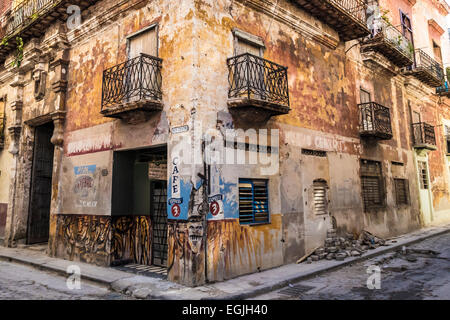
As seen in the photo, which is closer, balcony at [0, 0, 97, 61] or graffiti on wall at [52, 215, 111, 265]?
Result: graffiti on wall at [52, 215, 111, 265]

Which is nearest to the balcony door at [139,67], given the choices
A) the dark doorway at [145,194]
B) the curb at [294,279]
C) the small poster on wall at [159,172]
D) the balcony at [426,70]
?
the dark doorway at [145,194]

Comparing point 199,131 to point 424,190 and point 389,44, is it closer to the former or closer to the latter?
point 389,44

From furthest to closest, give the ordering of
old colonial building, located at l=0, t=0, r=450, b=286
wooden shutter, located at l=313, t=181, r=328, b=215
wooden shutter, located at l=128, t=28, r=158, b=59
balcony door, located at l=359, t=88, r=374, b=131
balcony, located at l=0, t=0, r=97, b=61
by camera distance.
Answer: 1. balcony door, located at l=359, t=88, r=374, b=131
2. balcony, located at l=0, t=0, r=97, b=61
3. wooden shutter, located at l=313, t=181, r=328, b=215
4. wooden shutter, located at l=128, t=28, r=158, b=59
5. old colonial building, located at l=0, t=0, r=450, b=286

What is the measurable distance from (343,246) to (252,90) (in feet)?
19.2

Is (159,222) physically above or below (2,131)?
below

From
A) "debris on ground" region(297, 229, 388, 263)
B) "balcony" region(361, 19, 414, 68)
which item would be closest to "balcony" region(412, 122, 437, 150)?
"balcony" region(361, 19, 414, 68)

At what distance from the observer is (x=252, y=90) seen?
26.3 ft

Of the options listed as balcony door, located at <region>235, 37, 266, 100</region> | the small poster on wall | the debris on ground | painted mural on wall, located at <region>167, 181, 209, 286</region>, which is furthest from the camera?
the debris on ground

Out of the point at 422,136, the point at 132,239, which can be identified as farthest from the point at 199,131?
the point at 422,136

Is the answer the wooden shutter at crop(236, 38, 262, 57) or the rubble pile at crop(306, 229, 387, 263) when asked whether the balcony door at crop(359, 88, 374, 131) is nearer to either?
the rubble pile at crop(306, 229, 387, 263)

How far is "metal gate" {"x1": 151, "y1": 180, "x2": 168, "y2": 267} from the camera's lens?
8.78 metres

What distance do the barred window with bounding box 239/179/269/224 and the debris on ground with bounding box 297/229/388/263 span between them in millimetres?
1945

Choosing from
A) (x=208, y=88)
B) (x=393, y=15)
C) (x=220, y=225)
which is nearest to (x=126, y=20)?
(x=208, y=88)

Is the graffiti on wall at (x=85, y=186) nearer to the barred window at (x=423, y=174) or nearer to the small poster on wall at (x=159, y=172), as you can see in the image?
the small poster on wall at (x=159, y=172)
